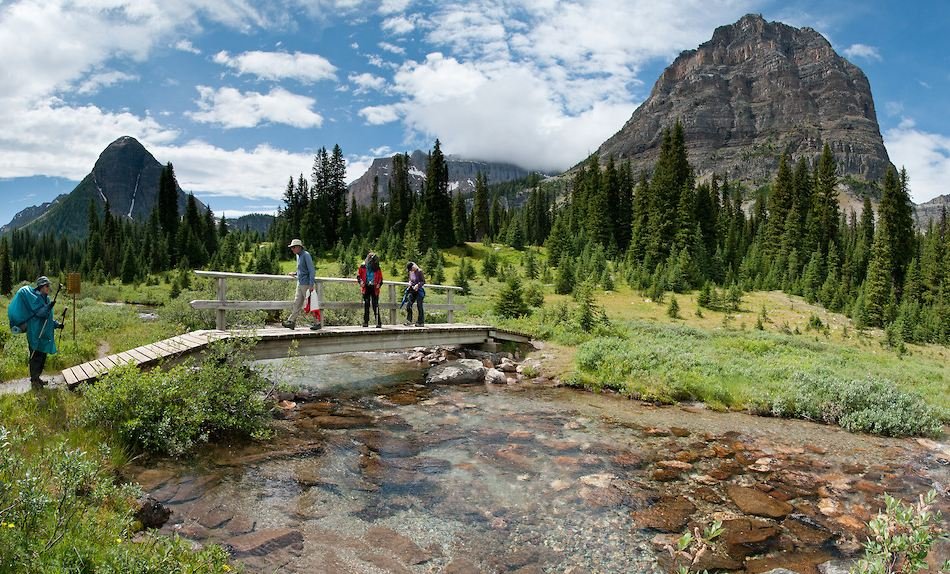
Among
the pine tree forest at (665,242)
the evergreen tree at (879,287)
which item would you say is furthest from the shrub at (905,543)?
the evergreen tree at (879,287)

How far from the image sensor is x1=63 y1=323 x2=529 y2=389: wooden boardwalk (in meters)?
9.26

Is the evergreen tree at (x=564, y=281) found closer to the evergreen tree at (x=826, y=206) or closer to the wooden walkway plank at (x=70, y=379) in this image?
the wooden walkway plank at (x=70, y=379)

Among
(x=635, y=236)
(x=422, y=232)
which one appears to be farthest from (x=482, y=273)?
(x=635, y=236)

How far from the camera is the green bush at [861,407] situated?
12398 mm

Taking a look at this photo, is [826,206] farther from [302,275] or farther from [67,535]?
[67,535]

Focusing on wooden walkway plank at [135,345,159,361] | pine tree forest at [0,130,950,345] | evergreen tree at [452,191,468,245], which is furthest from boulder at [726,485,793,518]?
evergreen tree at [452,191,468,245]

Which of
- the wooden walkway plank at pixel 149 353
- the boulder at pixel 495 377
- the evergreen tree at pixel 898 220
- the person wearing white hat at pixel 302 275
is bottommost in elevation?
the boulder at pixel 495 377

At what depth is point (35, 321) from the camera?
8.99 meters

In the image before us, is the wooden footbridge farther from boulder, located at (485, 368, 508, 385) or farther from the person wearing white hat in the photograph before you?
boulder, located at (485, 368, 508, 385)

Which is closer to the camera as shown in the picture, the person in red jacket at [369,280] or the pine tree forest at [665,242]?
the person in red jacket at [369,280]

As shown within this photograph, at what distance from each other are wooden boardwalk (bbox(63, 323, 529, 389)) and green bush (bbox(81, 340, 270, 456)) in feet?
1.57

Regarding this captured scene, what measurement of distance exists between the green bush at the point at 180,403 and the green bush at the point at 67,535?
8.56ft

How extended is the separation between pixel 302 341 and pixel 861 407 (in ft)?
47.4

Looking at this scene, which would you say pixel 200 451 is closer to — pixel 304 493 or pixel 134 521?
pixel 304 493
